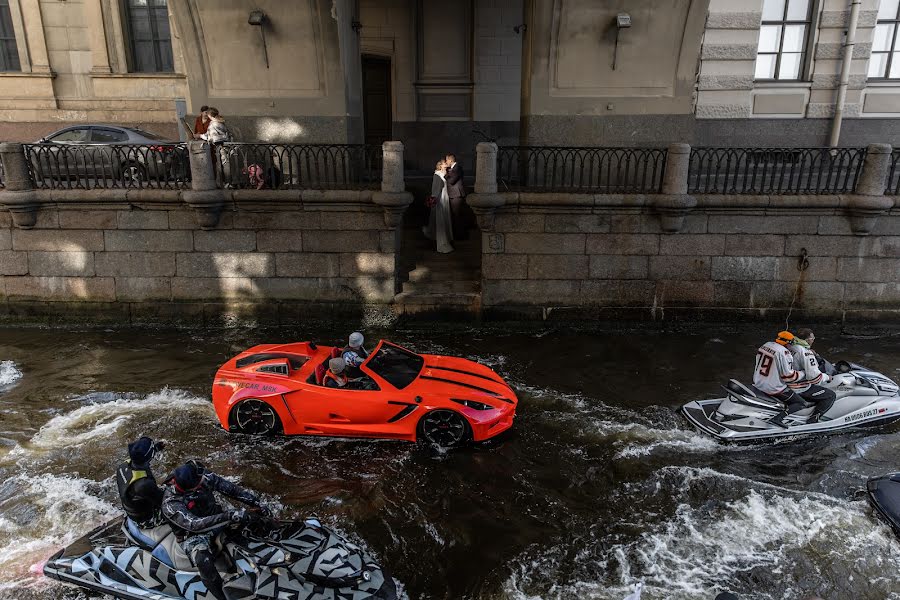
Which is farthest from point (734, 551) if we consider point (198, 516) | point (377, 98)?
point (377, 98)

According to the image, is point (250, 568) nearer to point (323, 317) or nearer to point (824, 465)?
point (824, 465)

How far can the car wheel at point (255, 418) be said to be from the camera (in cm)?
799

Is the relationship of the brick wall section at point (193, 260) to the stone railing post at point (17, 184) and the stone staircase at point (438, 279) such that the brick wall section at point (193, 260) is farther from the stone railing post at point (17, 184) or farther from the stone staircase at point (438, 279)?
the stone staircase at point (438, 279)

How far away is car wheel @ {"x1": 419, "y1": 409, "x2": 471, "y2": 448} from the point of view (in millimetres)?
7723

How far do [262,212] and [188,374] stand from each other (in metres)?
3.42

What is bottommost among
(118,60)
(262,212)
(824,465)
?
(824,465)

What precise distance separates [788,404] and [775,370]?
0.47 meters

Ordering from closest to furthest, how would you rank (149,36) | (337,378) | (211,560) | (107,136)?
(211,560) < (337,378) < (107,136) < (149,36)

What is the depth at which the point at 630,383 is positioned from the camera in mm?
9938

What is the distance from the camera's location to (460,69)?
17.4 metres

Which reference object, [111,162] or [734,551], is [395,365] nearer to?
[734,551]

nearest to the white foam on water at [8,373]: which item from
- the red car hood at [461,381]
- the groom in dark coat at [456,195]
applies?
the red car hood at [461,381]

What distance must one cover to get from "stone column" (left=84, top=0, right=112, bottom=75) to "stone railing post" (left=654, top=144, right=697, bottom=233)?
610 inches

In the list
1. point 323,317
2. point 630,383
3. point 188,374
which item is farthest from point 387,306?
point 630,383
